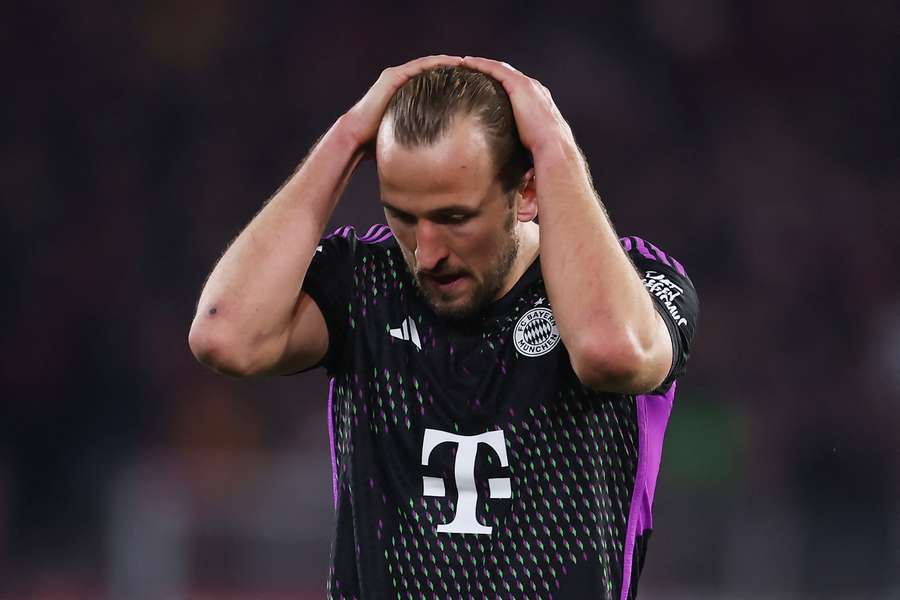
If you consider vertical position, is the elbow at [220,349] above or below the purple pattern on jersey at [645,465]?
above

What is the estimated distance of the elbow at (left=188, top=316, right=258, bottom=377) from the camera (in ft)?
6.36

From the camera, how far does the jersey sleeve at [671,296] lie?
1.93 m

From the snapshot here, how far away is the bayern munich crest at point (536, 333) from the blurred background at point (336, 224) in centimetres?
376

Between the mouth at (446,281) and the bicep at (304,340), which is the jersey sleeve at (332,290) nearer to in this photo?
the bicep at (304,340)

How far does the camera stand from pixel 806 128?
7.20 meters

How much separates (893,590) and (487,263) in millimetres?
4149

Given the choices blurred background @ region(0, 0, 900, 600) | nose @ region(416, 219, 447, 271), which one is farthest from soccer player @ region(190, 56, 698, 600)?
blurred background @ region(0, 0, 900, 600)

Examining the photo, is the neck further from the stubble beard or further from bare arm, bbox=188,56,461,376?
bare arm, bbox=188,56,461,376

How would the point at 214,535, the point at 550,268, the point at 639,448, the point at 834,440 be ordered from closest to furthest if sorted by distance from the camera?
1. the point at 550,268
2. the point at 639,448
3. the point at 214,535
4. the point at 834,440

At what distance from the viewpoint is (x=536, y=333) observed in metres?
1.99

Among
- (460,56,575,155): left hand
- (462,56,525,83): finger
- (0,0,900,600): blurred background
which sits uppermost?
(462,56,525,83): finger

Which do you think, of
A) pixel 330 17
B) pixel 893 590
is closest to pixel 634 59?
pixel 330 17

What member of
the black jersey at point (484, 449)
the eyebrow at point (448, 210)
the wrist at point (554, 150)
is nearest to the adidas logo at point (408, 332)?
the black jersey at point (484, 449)

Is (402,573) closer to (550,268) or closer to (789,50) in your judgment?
(550,268)
